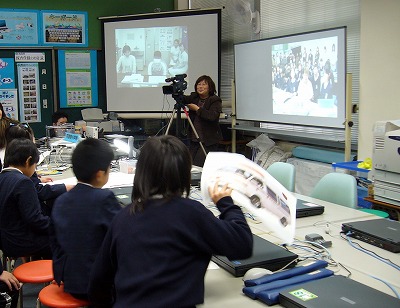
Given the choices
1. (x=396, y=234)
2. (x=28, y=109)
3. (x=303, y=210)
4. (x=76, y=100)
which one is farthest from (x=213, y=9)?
(x=396, y=234)

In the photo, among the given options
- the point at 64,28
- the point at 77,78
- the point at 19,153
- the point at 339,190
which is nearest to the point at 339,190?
the point at 339,190

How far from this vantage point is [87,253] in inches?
71.0

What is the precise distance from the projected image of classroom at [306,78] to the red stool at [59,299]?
9.86 feet

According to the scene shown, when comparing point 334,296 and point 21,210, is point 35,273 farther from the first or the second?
point 334,296

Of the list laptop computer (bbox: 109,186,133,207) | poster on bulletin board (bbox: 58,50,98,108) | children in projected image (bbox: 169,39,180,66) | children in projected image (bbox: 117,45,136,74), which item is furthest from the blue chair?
poster on bulletin board (bbox: 58,50,98,108)

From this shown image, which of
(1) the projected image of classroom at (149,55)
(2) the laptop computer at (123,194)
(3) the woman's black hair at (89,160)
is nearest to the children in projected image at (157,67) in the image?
(1) the projected image of classroom at (149,55)

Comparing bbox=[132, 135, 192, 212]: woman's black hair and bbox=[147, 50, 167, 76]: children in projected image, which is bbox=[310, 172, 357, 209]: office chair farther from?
bbox=[147, 50, 167, 76]: children in projected image

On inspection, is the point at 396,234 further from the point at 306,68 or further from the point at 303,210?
the point at 306,68

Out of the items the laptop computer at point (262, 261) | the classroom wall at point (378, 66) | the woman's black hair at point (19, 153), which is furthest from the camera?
the classroom wall at point (378, 66)

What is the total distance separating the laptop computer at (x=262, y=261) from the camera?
1.61m

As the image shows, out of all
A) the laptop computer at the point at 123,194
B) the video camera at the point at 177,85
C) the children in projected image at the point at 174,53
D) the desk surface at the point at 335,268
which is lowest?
the desk surface at the point at 335,268

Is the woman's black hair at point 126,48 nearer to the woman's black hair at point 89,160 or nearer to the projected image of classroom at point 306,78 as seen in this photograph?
the projected image of classroom at point 306,78

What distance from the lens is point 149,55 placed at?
20.0 feet

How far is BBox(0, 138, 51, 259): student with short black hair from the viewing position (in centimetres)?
237
